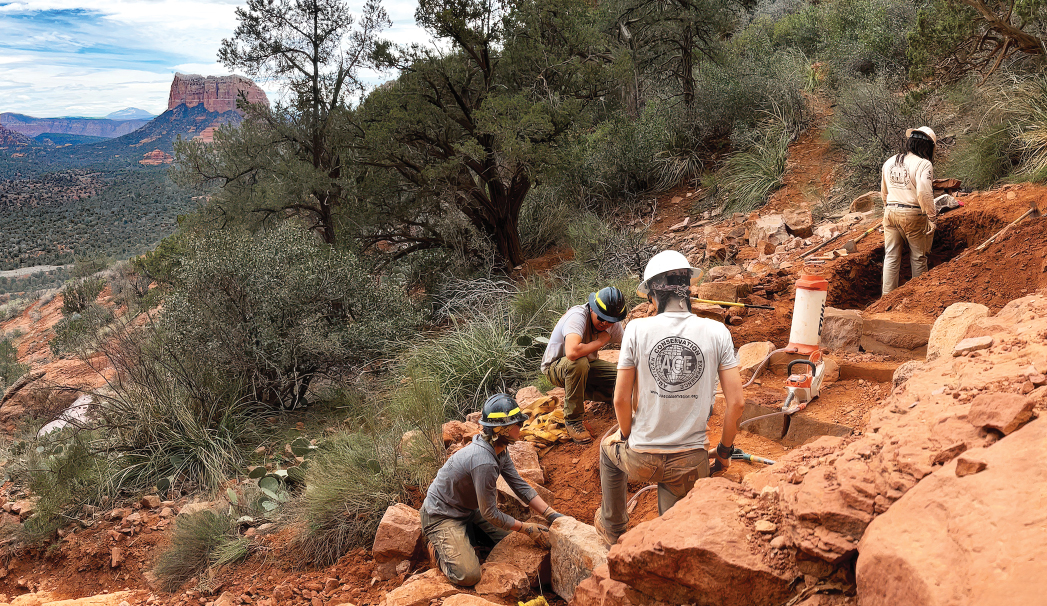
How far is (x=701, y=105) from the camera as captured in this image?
14.6 meters

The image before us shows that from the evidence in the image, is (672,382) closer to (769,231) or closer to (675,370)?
(675,370)

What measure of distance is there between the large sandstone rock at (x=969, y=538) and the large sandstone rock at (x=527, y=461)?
9.97ft

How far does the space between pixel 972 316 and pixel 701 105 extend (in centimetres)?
1139

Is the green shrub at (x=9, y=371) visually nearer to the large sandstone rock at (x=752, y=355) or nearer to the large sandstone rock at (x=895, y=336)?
the large sandstone rock at (x=752, y=355)

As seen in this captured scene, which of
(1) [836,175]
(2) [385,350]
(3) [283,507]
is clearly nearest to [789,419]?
(3) [283,507]

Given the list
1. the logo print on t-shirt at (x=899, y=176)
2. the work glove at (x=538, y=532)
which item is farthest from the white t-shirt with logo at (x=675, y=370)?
the logo print on t-shirt at (x=899, y=176)

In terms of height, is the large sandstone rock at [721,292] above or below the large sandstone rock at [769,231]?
below

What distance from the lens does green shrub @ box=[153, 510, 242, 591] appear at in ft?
16.1

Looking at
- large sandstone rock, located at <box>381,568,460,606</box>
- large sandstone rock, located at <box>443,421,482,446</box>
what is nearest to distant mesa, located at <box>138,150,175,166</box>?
large sandstone rock, located at <box>443,421,482,446</box>

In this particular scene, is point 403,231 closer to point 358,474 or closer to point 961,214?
point 358,474

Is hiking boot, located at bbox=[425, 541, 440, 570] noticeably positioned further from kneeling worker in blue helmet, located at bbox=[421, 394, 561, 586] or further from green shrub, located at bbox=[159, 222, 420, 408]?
green shrub, located at bbox=[159, 222, 420, 408]

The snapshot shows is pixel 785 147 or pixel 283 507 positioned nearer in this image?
pixel 283 507

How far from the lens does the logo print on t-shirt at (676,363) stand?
2979 millimetres

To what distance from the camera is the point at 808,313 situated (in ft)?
14.2
